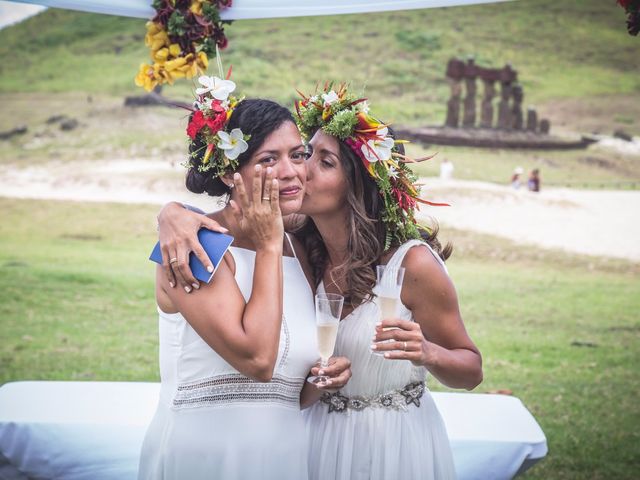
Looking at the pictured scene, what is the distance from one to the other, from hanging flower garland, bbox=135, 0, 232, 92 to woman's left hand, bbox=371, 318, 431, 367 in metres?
2.24

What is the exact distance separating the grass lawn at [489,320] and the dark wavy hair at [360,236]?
11.6 ft

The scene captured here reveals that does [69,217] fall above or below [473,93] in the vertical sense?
below

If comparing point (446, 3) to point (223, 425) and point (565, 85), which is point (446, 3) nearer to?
point (223, 425)

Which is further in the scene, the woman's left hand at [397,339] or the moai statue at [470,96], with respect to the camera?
the moai statue at [470,96]

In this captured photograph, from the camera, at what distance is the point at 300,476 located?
11.6 ft

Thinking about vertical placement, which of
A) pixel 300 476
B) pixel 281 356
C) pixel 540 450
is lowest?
pixel 540 450

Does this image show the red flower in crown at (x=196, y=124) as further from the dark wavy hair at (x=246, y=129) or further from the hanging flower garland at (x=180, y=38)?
the hanging flower garland at (x=180, y=38)

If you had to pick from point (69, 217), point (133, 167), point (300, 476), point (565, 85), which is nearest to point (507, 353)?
point (300, 476)

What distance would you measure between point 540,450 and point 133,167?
55.9ft

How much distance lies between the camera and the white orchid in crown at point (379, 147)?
3.81 m

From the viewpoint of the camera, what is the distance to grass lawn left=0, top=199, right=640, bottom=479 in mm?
7887

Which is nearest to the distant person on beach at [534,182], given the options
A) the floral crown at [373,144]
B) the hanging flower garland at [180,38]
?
the hanging flower garland at [180,38]

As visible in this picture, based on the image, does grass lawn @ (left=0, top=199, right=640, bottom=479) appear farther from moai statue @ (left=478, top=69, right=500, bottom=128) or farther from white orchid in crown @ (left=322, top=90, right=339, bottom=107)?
moai statue @ (left=478, top=69, right=500, bottom=128)

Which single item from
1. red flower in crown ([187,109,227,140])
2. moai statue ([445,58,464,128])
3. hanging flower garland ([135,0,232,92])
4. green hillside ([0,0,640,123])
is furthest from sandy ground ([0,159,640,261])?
red flower in crown ([187,109,227,140])
